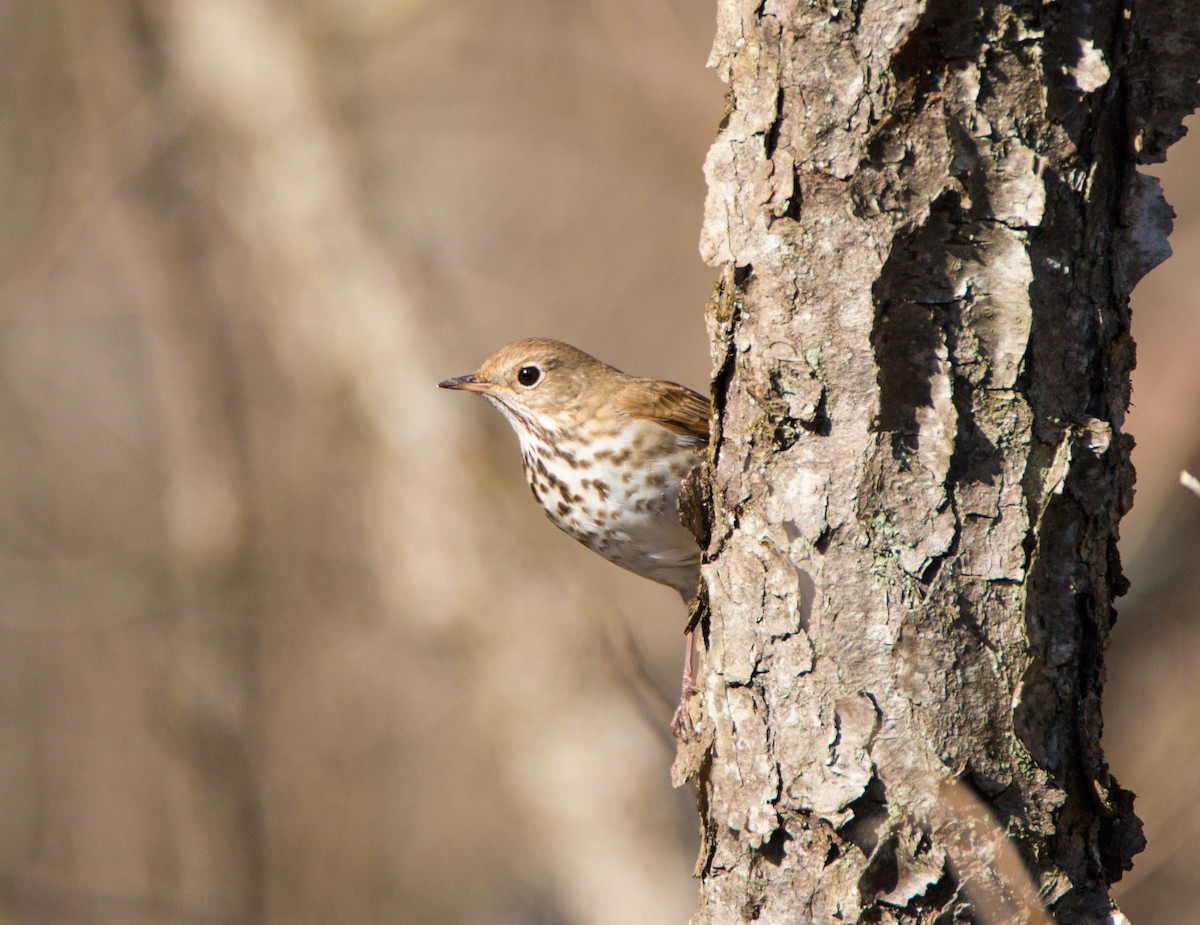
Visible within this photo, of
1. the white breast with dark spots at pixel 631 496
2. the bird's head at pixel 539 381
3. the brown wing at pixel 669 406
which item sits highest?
the bird's head at pixel 539 381

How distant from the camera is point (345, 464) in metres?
6.78

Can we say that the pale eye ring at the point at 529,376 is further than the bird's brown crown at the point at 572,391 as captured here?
Yes

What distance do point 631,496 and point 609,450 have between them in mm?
209

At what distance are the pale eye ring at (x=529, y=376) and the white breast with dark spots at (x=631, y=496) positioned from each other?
0.37 metres

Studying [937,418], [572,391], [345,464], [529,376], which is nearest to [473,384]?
[529,376]

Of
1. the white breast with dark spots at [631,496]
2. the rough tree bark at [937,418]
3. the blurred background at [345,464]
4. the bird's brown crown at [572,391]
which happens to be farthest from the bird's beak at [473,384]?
the rough tree bark at [937,418]

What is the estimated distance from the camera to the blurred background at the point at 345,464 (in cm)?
591

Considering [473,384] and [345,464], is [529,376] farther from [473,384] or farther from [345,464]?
[345,464]

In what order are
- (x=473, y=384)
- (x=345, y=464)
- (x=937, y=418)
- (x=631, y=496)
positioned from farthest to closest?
(x=345, y=464) → (x=473, y=384) → (x=631, y=496) → (x=937, y=418)

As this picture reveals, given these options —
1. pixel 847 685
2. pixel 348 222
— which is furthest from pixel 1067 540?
pixel 348 222

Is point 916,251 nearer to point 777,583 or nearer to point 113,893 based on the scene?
point 777,583

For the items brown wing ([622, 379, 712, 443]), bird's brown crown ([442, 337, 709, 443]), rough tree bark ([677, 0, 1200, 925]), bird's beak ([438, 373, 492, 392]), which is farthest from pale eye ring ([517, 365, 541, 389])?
rough tree bark ([677, 0, 1200, 925])

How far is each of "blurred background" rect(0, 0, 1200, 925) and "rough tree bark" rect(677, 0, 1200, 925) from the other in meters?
2.20

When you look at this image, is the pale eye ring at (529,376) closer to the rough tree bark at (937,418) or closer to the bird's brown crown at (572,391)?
the bird's brown crown at (572,391)
